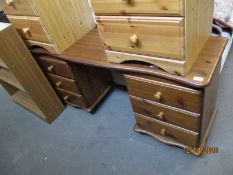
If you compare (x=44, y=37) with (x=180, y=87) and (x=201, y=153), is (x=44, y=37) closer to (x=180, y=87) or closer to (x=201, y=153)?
(x=180, y=87)

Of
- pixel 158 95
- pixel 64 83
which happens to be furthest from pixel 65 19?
pixel 158 95

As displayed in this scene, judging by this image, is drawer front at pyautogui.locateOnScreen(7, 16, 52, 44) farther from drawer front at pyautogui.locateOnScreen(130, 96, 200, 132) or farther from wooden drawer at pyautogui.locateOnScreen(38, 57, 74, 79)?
drawer front at pyautogui.locateOnScreen(130, 96, 200, 132)

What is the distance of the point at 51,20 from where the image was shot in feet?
3.67

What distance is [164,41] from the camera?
2.34ft

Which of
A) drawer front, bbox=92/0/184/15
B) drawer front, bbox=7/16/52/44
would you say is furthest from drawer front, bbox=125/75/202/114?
drawer front, bbox=7/16/52/44

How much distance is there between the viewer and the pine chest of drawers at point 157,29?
648mm

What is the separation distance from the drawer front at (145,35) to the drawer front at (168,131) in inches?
18.1

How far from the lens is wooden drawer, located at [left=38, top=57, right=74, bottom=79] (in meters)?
1.25

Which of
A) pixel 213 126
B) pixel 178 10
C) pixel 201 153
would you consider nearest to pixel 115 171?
pixel 201 153

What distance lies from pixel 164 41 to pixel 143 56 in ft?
0.44

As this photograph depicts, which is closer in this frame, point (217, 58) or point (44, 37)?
point (217, 58)

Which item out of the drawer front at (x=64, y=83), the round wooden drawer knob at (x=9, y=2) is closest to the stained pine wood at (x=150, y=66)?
the drawer front at (x=64, y=83)

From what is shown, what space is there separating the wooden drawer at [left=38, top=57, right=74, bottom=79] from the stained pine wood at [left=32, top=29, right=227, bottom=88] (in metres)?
0.05

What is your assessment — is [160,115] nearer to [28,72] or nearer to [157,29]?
[157,29]
